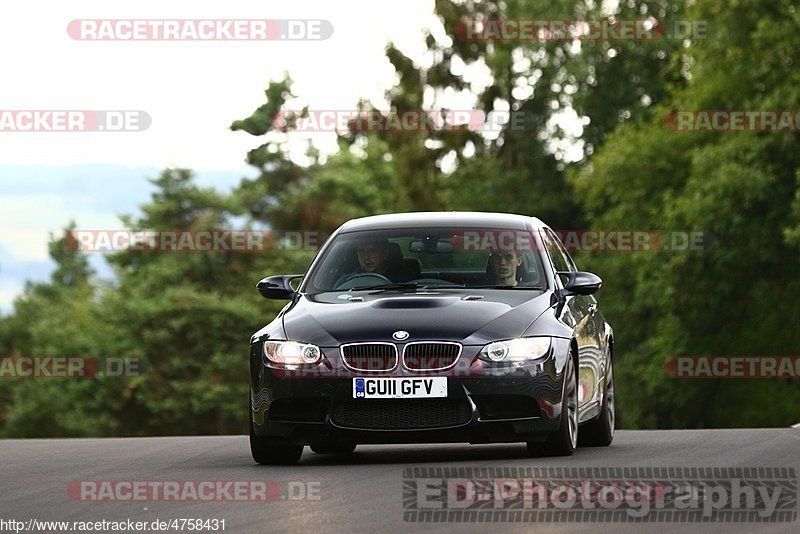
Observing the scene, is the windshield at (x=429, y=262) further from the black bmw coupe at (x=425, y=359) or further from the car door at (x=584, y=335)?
the car door at (x=584, y=335)

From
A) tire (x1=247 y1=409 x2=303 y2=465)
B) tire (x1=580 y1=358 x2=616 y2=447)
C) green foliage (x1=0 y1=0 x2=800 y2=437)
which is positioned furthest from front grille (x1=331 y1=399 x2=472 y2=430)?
green foliage (x1=0 y1=0 x2=800 y2=437)

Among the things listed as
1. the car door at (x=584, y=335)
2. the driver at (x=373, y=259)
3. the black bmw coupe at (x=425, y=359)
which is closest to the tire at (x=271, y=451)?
the black bmw coupe at (x=425, y=359)

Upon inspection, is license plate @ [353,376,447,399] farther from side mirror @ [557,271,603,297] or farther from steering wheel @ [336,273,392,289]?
side mirror @ [557,271,603,297]

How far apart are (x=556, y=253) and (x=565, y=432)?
2519 millimetres

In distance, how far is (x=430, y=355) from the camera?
11750 mm

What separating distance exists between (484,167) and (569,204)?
149 inches

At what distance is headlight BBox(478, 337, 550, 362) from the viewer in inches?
463

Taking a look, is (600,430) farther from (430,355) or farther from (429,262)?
(430,355)

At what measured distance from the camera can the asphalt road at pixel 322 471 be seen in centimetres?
858

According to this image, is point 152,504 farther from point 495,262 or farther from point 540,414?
point 495,262

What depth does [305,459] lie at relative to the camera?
13.1 meters

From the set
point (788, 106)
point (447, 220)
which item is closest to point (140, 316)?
point (788, 106)

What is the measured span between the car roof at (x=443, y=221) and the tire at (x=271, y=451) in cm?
195

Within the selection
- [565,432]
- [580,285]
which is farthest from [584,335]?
[565,432]
